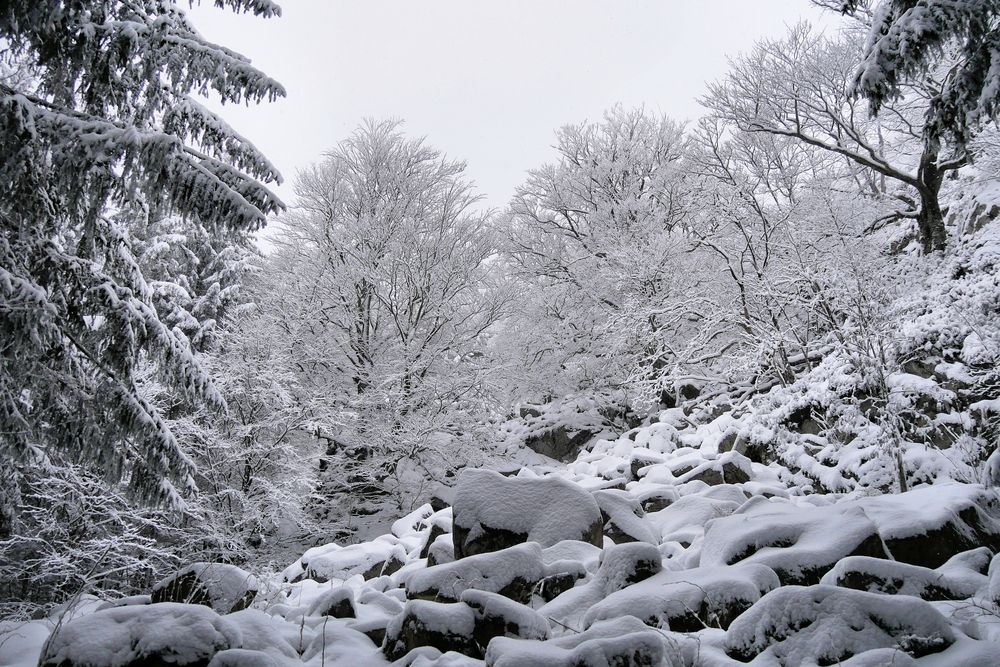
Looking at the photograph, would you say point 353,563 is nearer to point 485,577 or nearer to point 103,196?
point 485,577

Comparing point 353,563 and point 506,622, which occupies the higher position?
point 506,622

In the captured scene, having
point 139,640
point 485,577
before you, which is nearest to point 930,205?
point 485,577

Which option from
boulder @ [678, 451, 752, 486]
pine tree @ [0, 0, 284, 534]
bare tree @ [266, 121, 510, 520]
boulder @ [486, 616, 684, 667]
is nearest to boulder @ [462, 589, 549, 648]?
boulder @ [486, 616, 684, 667]

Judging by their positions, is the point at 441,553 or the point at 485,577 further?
the point at 441,553

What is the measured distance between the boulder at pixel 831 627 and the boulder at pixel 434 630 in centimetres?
133

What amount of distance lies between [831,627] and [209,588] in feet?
13.5

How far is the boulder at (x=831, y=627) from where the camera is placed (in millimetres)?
2447

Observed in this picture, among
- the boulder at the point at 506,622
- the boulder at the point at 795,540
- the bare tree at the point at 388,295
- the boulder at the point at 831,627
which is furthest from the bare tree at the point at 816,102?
the boulder at the point at 506,622

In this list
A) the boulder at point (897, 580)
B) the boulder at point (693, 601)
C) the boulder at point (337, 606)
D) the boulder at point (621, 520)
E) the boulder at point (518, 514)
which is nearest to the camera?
the boulder at point (897, 580)

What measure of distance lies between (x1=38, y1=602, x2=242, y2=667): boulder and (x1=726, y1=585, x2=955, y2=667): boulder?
2494 mm

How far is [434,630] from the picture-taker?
3.13 metres

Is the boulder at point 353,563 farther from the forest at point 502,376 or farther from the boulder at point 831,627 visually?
the boulder at point 831,627

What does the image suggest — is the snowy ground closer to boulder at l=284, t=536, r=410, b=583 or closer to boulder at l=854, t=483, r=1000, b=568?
boulder at l=854, t=483, r=1000, b=568

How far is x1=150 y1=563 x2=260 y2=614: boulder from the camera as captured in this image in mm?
4277
